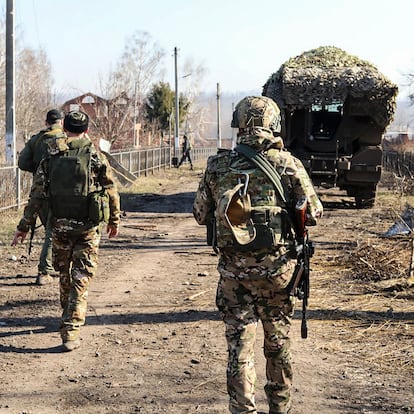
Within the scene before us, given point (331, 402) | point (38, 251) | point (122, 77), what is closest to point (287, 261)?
point (331, 402)

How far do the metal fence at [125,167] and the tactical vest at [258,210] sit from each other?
9.52 meters

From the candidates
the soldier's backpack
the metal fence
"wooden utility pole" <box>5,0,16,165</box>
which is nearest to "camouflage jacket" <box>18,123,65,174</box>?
the soldier's backpack

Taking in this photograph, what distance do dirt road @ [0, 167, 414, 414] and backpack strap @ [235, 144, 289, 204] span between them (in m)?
1.41

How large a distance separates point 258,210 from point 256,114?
1.77 feet

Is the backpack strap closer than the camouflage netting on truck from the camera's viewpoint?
Yes

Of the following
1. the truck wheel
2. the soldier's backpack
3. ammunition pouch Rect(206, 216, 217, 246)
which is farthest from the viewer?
the truck wheel

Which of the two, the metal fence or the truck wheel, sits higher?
the metal fence

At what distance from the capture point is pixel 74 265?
5344 millimetres

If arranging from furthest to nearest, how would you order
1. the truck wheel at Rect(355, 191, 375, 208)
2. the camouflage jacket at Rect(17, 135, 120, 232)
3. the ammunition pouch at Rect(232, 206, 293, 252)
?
the truck wheel at Rect(355, 191, 375, 208), the camouflage jacket at Rect(17, 135, 120, 232), the ammunition pouch at Rect(232, 206, 293, 252)

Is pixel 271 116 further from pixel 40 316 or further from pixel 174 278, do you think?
pixel 174 278

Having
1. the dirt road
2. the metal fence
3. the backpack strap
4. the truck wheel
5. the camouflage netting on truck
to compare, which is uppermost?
the camouflage netting on truck

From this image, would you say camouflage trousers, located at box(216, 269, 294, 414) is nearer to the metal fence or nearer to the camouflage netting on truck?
the metal fence

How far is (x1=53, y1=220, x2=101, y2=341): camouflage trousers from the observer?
528cm

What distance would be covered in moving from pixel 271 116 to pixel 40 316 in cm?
342
